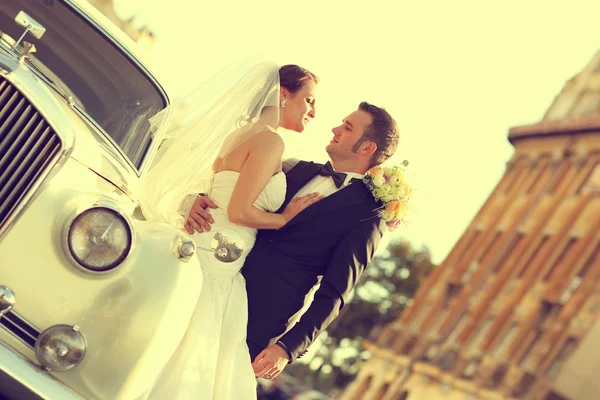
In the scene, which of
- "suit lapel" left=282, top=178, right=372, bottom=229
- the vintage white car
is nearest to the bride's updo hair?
"suit lapel" left=282, top=178, right=372, bottom=229

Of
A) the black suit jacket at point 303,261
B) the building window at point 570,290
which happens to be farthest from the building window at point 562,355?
the black suit jacket at point 303,261

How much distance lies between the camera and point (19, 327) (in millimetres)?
5199

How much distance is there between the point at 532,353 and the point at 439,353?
7281mm

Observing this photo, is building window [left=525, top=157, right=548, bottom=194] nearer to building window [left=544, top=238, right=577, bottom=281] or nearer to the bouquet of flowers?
building window [left=544, top=238, right=577, bottom=281]

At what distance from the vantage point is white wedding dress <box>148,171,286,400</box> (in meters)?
5.73

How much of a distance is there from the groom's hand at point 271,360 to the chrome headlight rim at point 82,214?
102 cm

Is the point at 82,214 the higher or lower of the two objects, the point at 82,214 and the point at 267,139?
the lower

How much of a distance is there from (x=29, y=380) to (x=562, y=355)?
4151 centimetres

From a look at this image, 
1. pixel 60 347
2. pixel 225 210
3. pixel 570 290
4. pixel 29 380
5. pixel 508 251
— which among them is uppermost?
pixel 508 251

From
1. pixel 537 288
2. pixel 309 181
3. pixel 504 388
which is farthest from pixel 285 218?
pixel 537 288

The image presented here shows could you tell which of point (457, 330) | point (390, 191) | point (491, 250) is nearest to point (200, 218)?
point (390, 191)

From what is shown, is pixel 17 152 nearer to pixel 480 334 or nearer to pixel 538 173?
pixel 480 334

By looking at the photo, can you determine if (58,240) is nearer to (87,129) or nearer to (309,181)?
(87,129)

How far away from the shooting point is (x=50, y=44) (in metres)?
6.78
